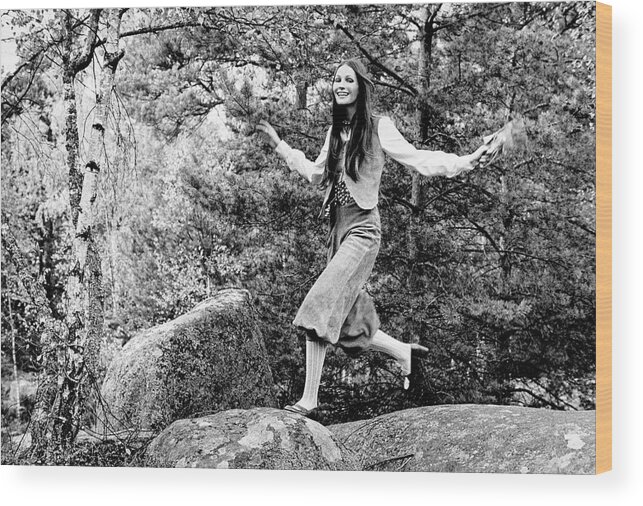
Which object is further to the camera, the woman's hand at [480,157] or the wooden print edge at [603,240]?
the woman's hand at [480,157]

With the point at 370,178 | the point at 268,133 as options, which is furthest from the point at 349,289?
the point at 268,133

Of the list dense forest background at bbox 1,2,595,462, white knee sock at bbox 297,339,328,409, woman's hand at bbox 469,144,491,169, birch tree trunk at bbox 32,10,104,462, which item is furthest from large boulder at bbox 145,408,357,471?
woman's hand at bbox 469,144,491,169

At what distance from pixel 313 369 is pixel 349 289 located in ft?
1.77

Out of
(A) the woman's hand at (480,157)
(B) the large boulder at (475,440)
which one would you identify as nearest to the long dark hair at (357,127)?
(A) the woman's hand at (480,157)

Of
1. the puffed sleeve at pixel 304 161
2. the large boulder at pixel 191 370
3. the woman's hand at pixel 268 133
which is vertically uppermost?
the woman's hand at pixel 268 133

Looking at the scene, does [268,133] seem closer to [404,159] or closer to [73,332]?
[404,159]

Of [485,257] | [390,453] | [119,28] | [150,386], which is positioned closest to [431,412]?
[390,453]

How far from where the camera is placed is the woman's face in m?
8.90

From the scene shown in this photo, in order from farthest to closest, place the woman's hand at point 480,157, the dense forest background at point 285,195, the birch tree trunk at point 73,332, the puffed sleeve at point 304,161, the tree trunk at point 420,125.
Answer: the birch tree trunk at point 73,332, the puffed sleeve at point 304,161, the tree trunk at point 420,125, the woman's hand at point 480,157, the dense forest background at point 285,195

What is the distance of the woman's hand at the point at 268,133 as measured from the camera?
29.7ft

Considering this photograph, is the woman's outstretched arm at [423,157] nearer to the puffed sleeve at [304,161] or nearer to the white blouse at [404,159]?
the white blouse at [404,159]

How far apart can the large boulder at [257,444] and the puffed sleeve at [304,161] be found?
146 centimetres

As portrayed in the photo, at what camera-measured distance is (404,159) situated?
885cm

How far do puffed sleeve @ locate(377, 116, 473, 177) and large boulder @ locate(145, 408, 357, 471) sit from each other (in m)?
1.69
